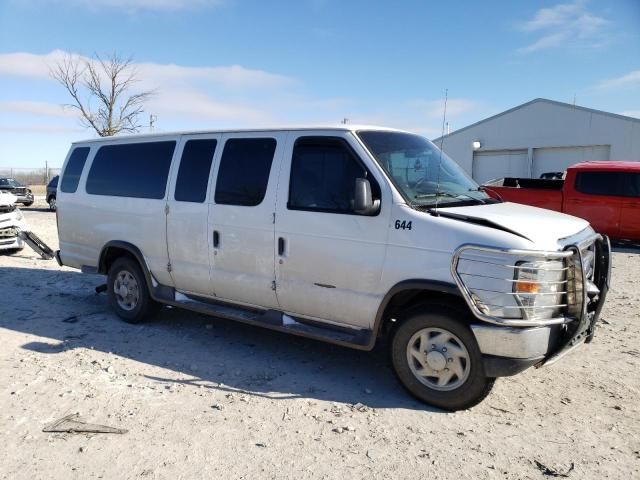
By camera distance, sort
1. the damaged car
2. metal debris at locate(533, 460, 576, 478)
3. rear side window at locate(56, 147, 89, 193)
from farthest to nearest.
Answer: the damaged car → rear side window at locate(56, 147, 89, 193) → metal debris at locate(533, 460, 576, 478)

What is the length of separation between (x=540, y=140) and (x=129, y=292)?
2519cm

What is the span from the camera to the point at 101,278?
8.57 m

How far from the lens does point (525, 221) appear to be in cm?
381

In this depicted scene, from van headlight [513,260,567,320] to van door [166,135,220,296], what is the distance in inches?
119

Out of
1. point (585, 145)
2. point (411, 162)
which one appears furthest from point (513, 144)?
point (411, 162)

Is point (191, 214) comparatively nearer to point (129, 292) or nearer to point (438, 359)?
point (129, 292)

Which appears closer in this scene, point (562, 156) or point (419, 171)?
Answer: point (419, 171)

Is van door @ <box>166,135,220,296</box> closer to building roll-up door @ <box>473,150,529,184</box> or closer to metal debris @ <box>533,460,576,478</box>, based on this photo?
metal debris @ <box>533,460,576,478</box>

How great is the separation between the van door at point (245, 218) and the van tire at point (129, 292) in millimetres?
1256

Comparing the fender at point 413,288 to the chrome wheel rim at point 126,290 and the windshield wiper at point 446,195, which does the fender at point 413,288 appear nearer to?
the windshield wiper at point 446,195

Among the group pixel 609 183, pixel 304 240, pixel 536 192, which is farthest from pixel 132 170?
pixel 609 183

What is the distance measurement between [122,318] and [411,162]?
4.00 meters

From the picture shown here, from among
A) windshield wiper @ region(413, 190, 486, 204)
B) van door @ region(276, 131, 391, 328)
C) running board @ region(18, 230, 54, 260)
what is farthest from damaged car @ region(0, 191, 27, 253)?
windshield wiper @ region(413, 190, 486, 204)

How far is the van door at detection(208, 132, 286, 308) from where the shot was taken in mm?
4652
